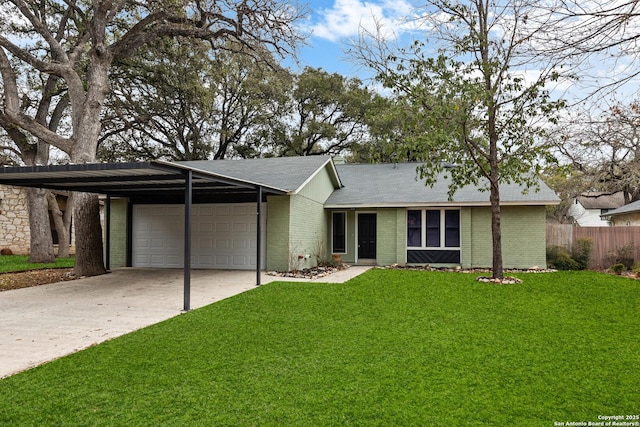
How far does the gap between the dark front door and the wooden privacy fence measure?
6.24 meters

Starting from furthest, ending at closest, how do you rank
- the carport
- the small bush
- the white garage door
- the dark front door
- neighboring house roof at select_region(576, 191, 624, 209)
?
neighboring house roof at select_region(576, 191, 624, 209), the dark front door, the white garage door, the small bush, the carport

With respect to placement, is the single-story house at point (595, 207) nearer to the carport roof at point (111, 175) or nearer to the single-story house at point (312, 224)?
the single-story house at point (312, 224)

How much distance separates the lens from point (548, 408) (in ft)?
12.2

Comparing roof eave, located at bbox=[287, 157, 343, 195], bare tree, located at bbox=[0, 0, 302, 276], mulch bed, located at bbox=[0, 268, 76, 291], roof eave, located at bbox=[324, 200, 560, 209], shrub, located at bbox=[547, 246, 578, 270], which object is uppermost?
bare tree, located at bbox=[0, 0, 302, 276]

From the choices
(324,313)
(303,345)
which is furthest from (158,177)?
(303,345)

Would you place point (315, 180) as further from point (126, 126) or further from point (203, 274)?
point (126, 126)

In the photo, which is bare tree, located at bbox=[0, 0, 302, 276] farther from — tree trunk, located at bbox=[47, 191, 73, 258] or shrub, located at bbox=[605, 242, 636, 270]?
shrub, located at bbox=[605, 242, 636, 270]

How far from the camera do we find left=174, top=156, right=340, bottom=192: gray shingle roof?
554 inches

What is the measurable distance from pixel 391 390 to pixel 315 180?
38.6 ft

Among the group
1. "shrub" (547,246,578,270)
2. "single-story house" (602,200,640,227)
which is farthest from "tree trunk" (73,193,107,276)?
"single-story house" (602,200,640,227)

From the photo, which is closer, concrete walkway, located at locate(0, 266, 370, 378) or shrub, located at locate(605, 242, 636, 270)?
concrete walkway, located at locate(0, 266, 370, 378)

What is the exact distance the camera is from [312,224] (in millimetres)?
15383

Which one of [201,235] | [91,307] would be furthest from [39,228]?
[91,307]

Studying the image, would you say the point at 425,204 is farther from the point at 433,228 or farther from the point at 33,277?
the point at 33,277
